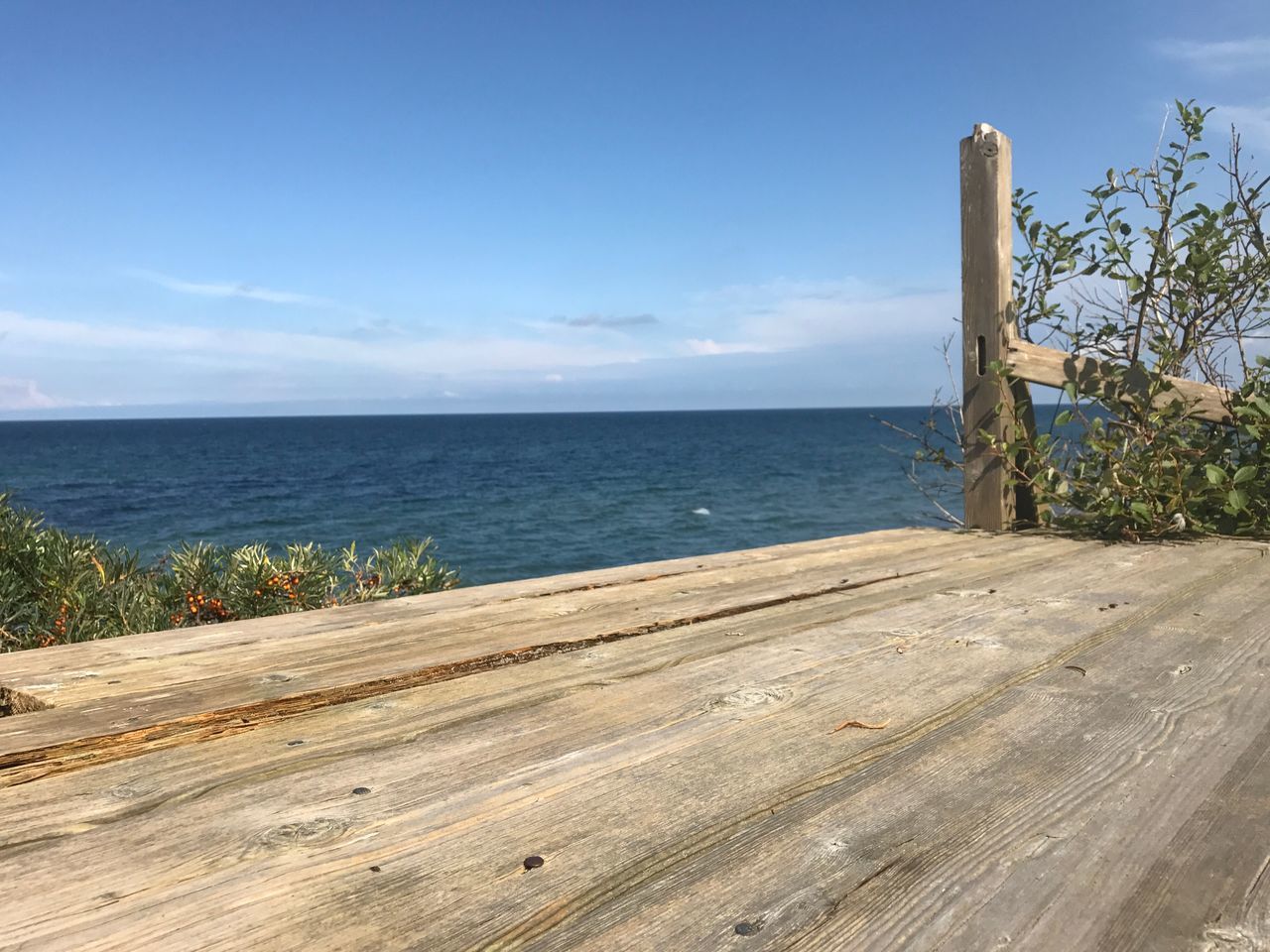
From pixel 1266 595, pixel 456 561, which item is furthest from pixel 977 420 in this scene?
pixel 456 561

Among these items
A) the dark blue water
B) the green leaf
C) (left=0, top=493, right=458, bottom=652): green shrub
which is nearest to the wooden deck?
the green leaf

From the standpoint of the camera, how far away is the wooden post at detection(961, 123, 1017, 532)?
3.93 meters

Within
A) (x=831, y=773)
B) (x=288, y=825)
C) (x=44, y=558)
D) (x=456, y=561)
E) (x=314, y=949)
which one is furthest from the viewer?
(x=456, y=561)

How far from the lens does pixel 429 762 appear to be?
1.29 meters

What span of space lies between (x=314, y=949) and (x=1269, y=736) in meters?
1.40

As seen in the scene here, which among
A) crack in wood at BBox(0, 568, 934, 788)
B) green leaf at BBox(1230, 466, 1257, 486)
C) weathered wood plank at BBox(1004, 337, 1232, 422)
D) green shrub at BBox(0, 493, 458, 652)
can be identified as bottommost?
green shrub at BBox(0, 493, 458, 652)

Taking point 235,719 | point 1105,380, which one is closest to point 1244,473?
point 1105,380

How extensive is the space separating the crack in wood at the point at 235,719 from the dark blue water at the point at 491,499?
3702 millimetres

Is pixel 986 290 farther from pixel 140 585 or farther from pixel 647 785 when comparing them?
pixel 140 585

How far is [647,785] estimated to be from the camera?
121 cm

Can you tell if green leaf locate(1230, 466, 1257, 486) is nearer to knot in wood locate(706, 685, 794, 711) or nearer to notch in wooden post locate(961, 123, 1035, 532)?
notch in wooden post locate(961, 123, 1035, 532)

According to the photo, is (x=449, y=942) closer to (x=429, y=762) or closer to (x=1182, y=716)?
(x=429, y=762)

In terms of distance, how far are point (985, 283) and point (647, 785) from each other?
339 cm

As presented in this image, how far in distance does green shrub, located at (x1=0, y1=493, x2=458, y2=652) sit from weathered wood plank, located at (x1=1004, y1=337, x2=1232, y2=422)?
3.87 metres
